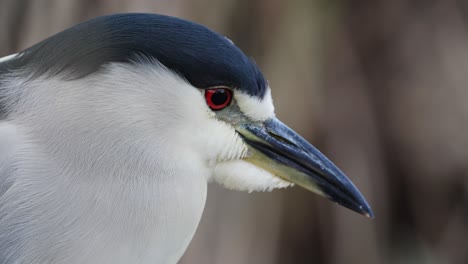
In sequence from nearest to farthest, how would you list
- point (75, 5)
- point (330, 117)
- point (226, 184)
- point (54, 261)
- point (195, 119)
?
1. point (54, 261)
2. point (195, 119)
3. point (226, 184)
4. point (75, 5)
5. point (330, 117)

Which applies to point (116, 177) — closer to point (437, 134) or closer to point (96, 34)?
point (96, 34)

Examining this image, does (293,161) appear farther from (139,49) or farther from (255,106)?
(139,49)

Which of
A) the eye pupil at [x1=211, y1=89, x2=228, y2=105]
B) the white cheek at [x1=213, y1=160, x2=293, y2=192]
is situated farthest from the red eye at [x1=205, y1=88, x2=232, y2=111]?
the white cheek at [x1=213, y1=160, x2=293, y2=192]

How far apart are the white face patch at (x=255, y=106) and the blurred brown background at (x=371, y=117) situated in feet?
5.08

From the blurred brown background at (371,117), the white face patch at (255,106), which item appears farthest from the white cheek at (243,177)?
the blurred brown background at (371,117)

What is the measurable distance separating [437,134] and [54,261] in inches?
90.1

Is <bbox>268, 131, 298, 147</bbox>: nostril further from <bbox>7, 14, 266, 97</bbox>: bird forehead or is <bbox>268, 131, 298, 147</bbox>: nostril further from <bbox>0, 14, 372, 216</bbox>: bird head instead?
<bbox>7, 14, 266, 97</bbox>: bird forehead

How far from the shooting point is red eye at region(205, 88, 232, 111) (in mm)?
1561

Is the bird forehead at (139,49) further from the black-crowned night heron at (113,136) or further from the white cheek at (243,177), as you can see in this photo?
the white cheek at (243,177)

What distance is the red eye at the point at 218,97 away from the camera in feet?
5.12

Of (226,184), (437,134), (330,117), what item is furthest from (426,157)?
(226,184)

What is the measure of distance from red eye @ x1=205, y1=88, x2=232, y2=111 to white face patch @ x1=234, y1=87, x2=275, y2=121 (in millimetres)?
21

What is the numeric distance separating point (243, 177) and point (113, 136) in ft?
1.05

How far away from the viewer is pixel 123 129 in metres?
1.50
